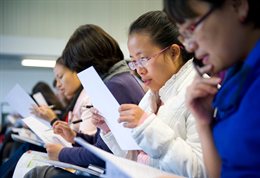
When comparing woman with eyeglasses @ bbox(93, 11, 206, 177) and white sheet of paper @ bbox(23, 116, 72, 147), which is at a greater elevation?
woman with eyeglasses @ bbox(93, 11, 206, 177)

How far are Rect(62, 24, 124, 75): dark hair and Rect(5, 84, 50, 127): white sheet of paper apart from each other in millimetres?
471

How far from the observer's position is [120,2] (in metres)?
3.58

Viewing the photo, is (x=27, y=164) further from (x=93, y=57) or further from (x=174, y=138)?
(x=174, y=138)

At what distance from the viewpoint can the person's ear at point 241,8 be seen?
530mm

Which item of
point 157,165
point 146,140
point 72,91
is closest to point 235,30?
point 146,140

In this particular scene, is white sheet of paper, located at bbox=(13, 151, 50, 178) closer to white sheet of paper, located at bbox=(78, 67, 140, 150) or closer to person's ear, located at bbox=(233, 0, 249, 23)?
white sheet of paper, located at bbox=(78, 67, 140, 150)

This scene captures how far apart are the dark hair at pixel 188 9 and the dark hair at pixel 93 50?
2.66 ft

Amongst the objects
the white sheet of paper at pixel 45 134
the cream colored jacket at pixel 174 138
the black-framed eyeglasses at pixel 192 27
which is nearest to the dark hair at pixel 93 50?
the white sheet of paper at pixel 45 134

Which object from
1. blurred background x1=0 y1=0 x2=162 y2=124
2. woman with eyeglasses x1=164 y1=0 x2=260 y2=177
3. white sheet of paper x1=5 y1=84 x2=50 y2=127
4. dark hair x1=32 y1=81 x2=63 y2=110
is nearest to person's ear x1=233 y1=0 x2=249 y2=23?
woman with eyeglasses x1=164 y1=0 x2=260 y2=177

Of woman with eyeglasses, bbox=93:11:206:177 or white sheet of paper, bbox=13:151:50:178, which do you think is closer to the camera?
woman with eyeglasses, bbox=93:11:206:177

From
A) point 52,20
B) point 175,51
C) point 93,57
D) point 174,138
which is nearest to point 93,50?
point 93,57

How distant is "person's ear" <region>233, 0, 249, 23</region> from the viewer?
530mm

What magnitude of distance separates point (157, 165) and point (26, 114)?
3.74 ft

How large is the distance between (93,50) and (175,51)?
1.77 feet
